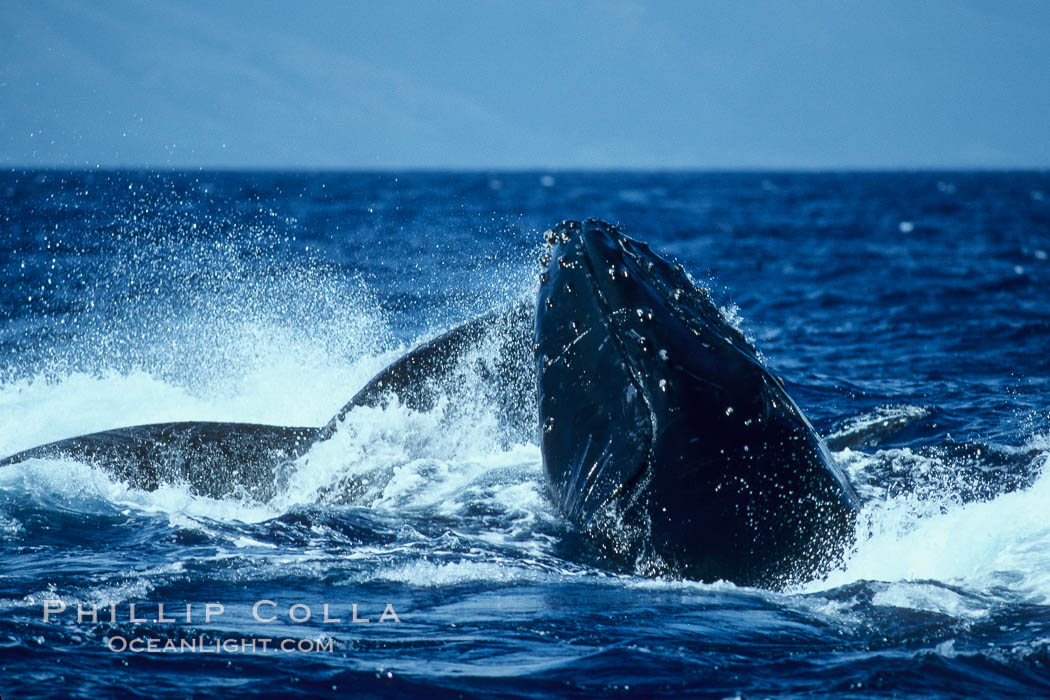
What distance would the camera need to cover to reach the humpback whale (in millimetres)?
6023

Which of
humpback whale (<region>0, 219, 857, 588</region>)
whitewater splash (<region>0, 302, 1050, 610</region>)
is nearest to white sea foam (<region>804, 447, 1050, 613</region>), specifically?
whitewater splash (<region>0, 302, 1050, 610</region>)

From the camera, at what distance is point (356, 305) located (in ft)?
50.7

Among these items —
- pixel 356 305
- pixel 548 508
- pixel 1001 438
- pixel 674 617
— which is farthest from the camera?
pixel 356 305

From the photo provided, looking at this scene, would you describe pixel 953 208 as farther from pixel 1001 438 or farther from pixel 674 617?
pixel 674 617

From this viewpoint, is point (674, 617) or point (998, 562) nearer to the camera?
point (674, 617)

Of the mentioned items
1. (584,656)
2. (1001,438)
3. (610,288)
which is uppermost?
(610,288)

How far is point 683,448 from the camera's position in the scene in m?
6.01

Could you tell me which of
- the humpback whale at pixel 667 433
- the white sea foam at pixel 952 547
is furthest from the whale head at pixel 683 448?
the white sea foam at pixel 952 547

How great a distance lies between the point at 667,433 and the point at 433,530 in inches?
86.6

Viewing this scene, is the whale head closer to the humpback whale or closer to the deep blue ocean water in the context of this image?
the humpback whale

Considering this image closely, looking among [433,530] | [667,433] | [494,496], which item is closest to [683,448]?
[667,433]

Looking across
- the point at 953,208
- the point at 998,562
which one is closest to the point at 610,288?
the point at 998,562

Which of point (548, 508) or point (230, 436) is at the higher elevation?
point (230, 436)

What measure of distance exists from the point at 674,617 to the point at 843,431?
527 cm
